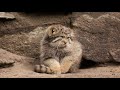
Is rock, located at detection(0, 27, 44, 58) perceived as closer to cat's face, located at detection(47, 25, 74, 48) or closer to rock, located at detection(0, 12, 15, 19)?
rock, located at detection(0, 12, 15, 19)

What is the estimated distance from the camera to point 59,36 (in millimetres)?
6023

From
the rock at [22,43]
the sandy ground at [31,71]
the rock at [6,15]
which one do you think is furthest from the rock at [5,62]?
the rock at [6,15]

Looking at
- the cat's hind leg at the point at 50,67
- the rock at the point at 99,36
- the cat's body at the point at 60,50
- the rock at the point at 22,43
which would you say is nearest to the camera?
the cat's hind leg at the point at 50,67

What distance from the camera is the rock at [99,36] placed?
6.52m

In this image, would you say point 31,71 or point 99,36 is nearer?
point 31,71

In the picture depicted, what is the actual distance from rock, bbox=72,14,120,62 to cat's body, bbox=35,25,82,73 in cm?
49

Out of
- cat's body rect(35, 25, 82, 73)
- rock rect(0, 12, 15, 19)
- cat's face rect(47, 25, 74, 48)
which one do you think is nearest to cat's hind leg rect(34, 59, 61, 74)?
cat's body rect(35, 25, 82, 73)

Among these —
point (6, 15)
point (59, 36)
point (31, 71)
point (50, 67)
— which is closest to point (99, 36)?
point (59, 36)

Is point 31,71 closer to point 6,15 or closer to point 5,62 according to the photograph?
point 5,62

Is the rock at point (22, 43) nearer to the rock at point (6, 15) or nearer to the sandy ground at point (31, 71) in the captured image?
the sandy ground at point (31, 71)

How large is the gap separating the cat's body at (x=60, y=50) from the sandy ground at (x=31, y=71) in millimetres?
183

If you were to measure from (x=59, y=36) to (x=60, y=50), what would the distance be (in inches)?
7.8

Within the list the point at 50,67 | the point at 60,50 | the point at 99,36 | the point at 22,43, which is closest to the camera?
the point at 50,67

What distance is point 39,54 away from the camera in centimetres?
660
